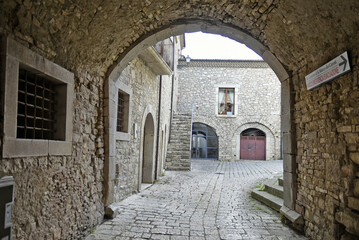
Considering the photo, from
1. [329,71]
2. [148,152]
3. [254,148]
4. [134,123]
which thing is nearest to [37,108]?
[329,71]

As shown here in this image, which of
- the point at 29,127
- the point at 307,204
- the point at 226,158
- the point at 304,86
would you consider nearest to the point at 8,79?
the point at 29,127

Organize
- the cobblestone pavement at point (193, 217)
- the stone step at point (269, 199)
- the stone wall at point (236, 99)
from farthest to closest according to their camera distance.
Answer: the stone wall at point (236, 99) → the stone step at point (269, 199) → the cobblestone pavement at point (193, 217)

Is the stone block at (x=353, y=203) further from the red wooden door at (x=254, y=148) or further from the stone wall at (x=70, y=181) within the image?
the red wooden door at (x=254, y=148)

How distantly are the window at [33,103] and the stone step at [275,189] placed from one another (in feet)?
14.2

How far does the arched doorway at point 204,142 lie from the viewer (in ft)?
61.3

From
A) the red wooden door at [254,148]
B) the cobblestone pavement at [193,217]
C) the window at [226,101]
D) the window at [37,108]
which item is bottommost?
the cobblestone pavement at [193,217]

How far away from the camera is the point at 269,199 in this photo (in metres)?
5.95

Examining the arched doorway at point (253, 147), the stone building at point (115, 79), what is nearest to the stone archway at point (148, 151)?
the stone building at point (115, 79)

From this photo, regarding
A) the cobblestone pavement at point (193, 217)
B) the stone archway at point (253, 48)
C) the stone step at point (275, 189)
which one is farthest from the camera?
the stone step at point (275, 189)

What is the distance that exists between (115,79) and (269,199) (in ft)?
12.8

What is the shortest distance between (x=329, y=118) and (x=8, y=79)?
138 inches

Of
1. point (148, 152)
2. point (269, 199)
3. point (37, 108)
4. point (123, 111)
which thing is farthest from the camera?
point (148, 152)

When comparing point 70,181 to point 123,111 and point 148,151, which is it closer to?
point 123,111

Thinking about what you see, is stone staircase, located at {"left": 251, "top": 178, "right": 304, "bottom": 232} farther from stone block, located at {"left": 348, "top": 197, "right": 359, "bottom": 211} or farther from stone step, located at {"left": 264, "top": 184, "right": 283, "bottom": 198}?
stone block, located at {"left": 348, "top": 197, "right": 359, "bottom": 211}
